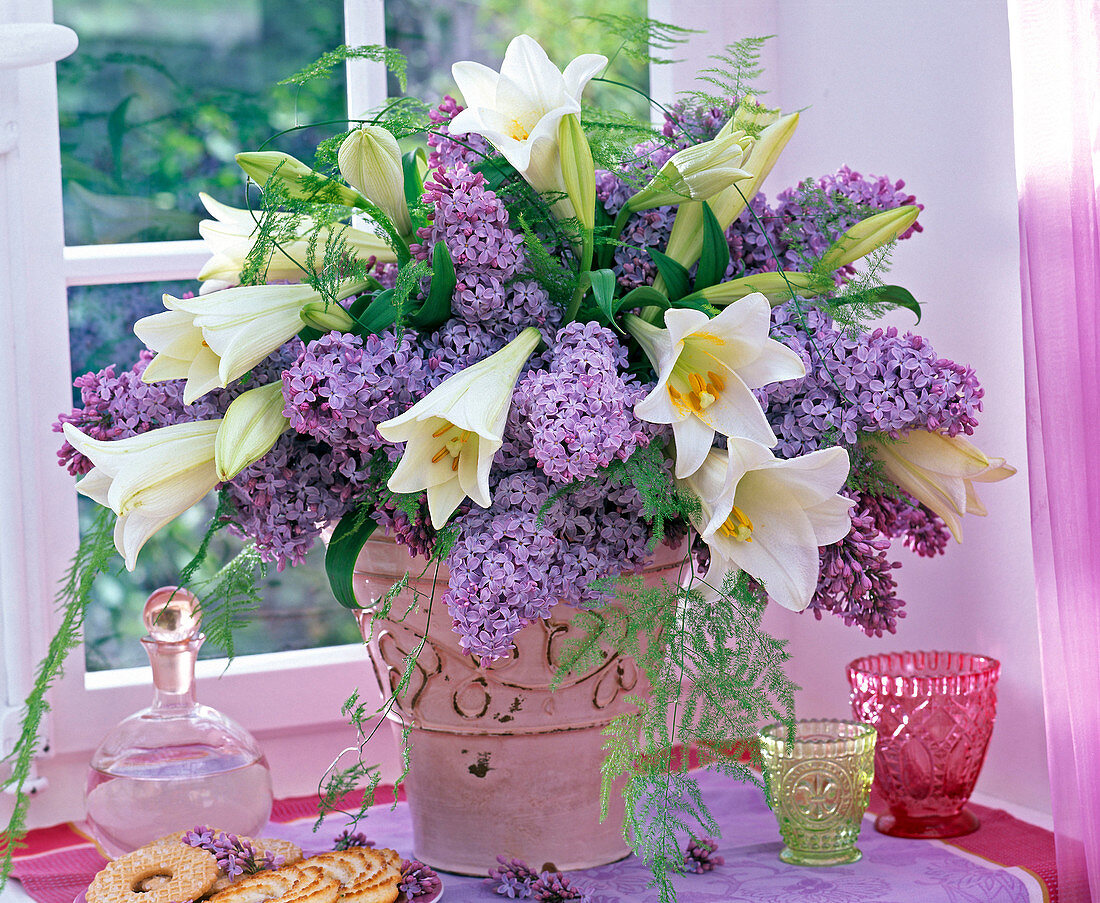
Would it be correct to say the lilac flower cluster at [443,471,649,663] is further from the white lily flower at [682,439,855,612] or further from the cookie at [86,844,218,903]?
the cookie at [86,844,218,903]

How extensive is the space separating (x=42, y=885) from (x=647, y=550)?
53 cm

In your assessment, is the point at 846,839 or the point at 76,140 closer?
the point at 846,839

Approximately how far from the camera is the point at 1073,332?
776 mm

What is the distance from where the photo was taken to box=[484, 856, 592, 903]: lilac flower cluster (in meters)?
0.77

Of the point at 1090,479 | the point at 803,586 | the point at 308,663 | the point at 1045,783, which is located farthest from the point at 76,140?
the point at 1045,783

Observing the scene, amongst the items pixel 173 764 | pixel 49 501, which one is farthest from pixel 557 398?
pixel 49 501

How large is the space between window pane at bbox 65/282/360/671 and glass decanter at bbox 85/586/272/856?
0.77 feet

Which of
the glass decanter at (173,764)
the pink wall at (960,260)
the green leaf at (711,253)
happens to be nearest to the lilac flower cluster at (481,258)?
the green leaf at (711,253)

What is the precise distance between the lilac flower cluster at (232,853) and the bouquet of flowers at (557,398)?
0.18 m

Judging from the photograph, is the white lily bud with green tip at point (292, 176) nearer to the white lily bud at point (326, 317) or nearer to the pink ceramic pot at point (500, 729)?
the white lily bud at point (326, 317)

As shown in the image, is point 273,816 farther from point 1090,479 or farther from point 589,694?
point 1090,479

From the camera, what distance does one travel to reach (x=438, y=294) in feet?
2.36

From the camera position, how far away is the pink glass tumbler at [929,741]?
2.89 feet

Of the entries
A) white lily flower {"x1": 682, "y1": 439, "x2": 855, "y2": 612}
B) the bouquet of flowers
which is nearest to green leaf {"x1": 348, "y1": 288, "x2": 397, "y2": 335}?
the bouquet of flowers
